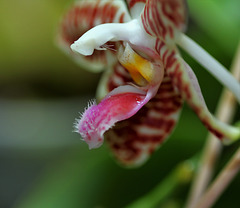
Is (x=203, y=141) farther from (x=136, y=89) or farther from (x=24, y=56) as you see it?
(x=24, y=56)

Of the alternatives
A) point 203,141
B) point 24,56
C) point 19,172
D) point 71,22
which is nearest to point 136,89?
point 71,22

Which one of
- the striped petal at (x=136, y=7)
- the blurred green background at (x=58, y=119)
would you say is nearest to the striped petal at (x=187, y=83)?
the striped petal at (x=136, y=7)

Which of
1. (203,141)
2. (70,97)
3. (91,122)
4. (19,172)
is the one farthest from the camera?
(70,97)

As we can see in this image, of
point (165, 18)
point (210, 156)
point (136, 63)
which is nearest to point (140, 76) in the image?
point (136, 63)

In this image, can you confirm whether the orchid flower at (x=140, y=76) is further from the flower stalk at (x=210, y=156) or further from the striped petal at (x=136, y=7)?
the flower stalk at (x=210, y=156)

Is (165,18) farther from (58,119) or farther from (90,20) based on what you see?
(58,119)

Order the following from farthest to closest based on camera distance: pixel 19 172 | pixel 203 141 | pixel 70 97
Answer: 1. pixel 70 97
2. pixel 19 172
3. pixel 203 141
